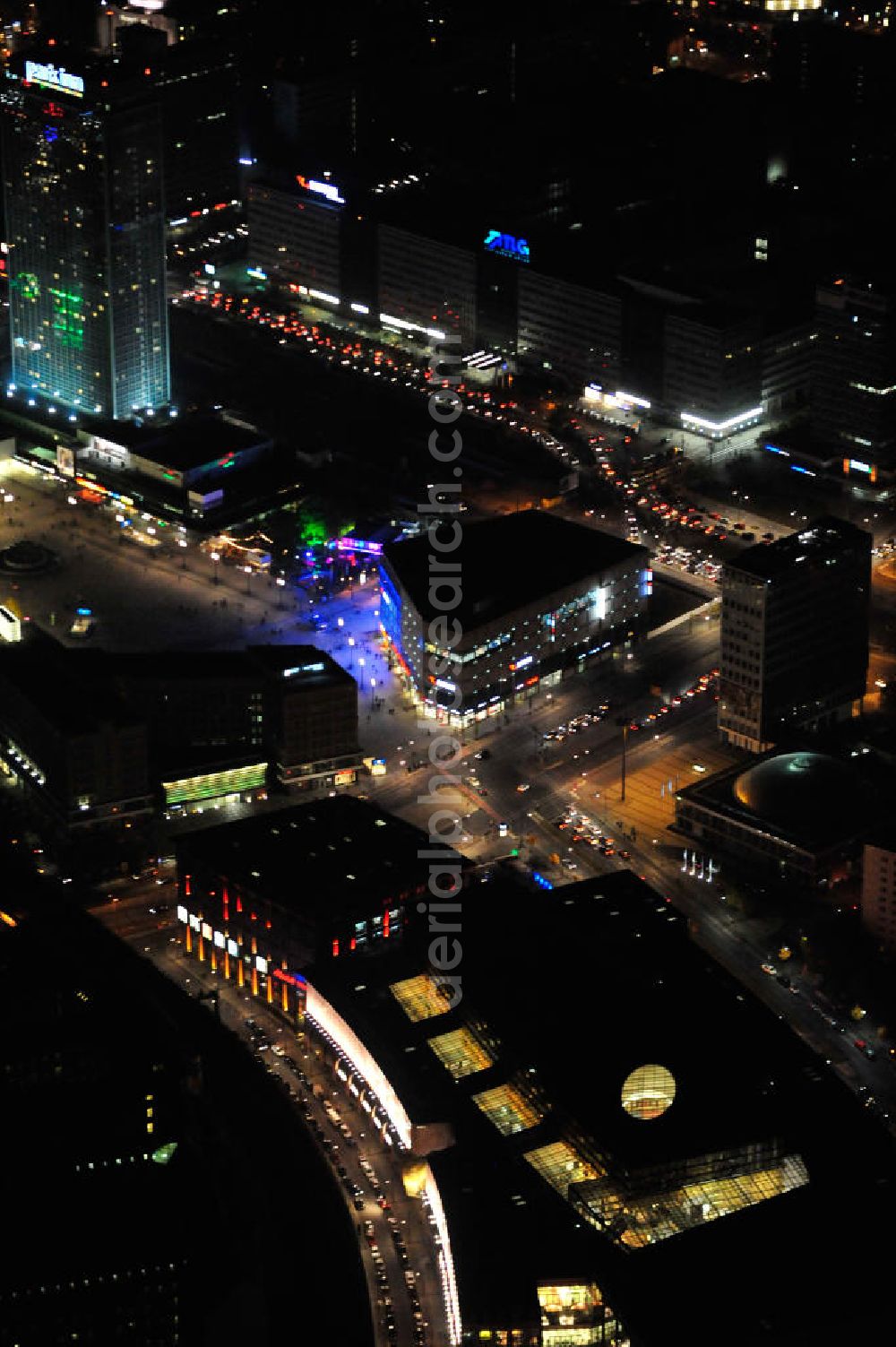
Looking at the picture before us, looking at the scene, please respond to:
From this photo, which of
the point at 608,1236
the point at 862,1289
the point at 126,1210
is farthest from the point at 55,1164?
the point at 862,1289

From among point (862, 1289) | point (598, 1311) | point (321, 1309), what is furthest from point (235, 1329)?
point (862, 1289)

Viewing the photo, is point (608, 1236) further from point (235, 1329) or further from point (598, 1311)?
point (235, 1329)

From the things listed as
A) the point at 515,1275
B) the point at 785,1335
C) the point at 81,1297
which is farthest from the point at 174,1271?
the point at 785,1335

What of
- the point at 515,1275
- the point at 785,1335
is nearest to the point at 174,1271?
the point at 515,1275

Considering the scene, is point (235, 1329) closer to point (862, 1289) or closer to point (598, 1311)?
point (598, 1311)

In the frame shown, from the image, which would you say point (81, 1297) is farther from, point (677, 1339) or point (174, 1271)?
point (677, 1339)
